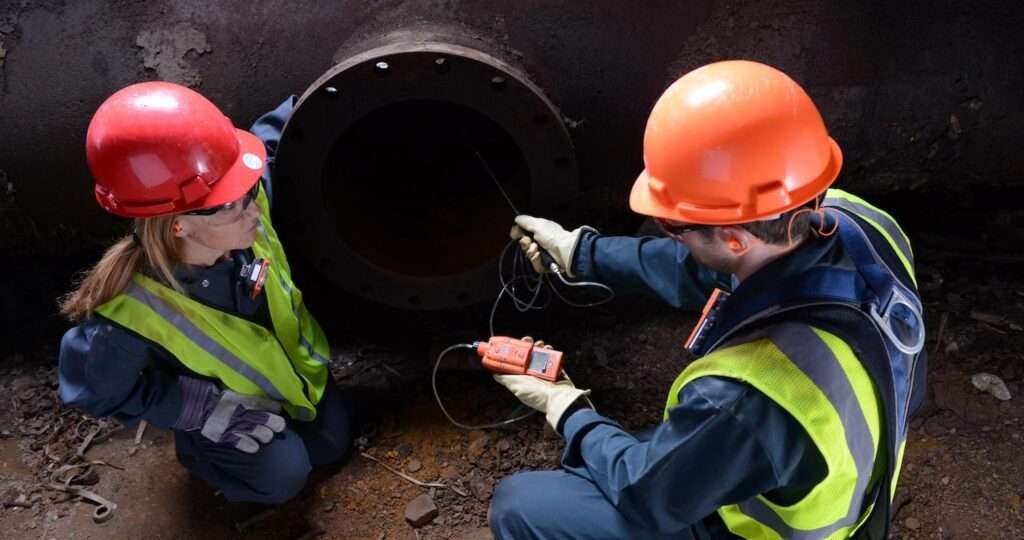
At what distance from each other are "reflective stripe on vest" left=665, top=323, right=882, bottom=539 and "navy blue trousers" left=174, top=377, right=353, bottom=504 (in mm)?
1225

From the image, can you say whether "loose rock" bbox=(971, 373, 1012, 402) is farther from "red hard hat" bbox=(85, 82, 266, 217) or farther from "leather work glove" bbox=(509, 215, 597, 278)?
"red hard hat" bbox=(85, 82, 266, 217)

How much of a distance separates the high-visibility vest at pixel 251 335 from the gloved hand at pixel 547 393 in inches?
23.5

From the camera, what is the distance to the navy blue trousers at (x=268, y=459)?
6.95ft

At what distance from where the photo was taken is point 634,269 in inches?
78.1

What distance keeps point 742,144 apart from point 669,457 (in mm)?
564

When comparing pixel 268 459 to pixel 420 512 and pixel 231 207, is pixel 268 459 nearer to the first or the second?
pixel 420 512

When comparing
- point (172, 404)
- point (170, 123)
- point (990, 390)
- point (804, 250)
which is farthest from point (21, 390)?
point (990, 390)

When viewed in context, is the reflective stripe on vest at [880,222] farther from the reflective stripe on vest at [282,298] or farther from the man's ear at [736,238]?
the reflective stripe on vest at [282,298]

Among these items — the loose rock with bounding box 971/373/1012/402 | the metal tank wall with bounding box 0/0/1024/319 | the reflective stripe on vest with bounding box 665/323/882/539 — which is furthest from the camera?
the loose rock with bounding box 971/373/1012/402

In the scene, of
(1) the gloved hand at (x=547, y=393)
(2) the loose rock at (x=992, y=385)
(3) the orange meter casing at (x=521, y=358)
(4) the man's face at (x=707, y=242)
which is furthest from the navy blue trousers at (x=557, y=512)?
(2) the loose rock at (x=992, y=385)

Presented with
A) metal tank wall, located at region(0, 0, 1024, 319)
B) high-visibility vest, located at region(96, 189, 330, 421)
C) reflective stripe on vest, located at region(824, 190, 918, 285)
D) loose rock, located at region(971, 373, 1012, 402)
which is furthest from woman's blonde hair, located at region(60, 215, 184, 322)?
loose rock, located at region(971, 373, 1012, 402)

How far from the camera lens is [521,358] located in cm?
195

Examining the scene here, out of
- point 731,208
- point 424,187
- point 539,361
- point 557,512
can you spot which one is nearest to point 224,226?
point 539,361

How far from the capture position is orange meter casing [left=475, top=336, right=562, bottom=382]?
6.30 ft
